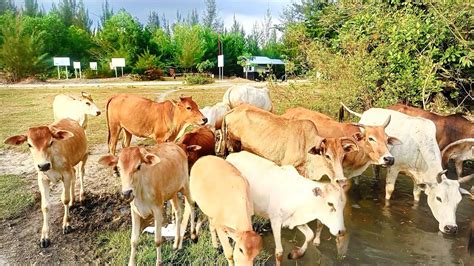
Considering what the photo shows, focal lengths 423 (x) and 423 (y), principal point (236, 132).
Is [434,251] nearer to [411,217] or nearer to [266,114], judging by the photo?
[411,217]

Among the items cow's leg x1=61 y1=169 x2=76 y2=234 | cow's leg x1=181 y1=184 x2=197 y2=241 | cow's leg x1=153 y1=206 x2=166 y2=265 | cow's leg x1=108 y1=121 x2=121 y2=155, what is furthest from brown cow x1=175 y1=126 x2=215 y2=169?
cow's leg x1=108 y1=121 x2=121 y2=155

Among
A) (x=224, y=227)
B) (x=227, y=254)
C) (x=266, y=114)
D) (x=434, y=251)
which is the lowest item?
(x=434, y=251)

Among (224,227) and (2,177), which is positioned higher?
(224,227)

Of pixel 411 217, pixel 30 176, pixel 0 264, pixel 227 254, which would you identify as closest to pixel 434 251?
pixel 411 217

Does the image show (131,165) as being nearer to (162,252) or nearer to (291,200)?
(162,252)

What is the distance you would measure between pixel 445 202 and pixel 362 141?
1541 mm

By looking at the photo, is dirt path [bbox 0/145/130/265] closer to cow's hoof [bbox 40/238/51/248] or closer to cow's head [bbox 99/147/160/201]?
cow's hoof [bbox 40/238/51/248]

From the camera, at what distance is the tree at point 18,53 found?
3572 centimetres

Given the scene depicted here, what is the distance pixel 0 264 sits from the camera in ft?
16.6

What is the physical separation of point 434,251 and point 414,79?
586 centimetres

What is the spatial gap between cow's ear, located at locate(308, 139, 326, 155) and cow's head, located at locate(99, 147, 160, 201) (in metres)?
2.51

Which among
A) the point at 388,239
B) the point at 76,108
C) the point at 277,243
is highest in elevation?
the point at 76,108

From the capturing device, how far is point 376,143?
6793 millimetres

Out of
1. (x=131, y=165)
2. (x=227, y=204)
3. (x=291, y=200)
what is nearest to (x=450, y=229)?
(x=291, y=200)
